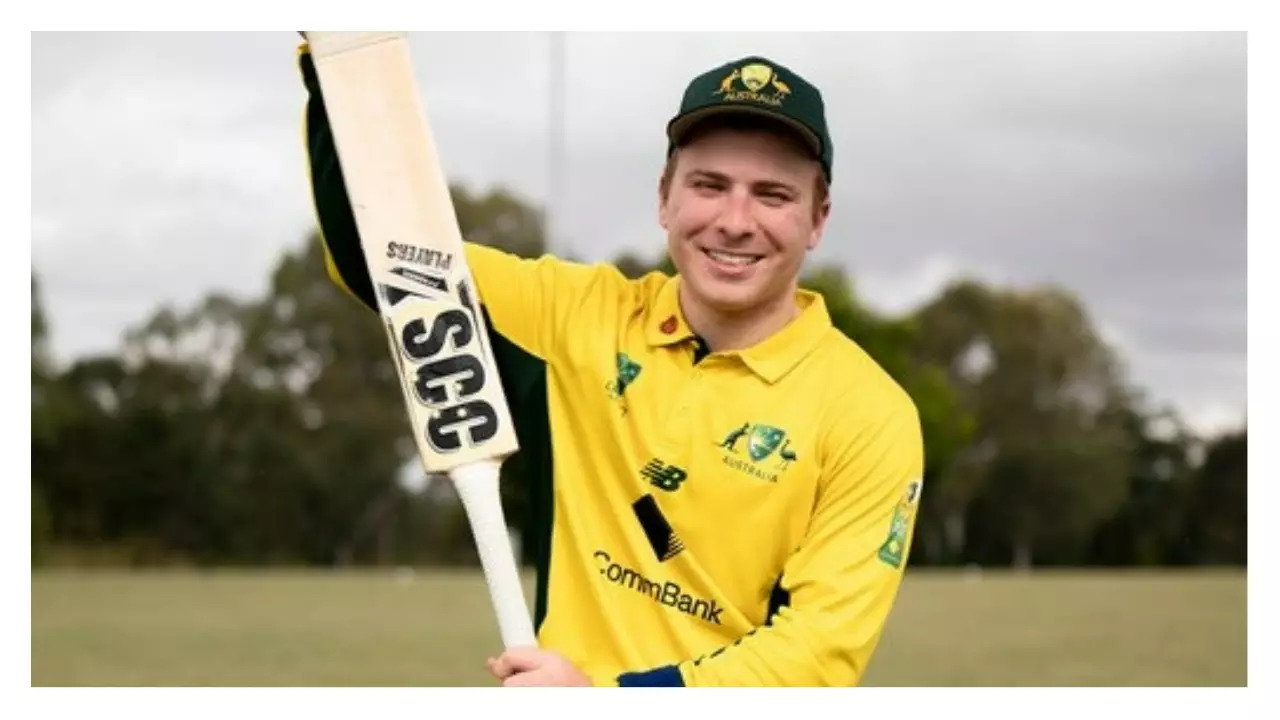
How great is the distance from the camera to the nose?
283cm

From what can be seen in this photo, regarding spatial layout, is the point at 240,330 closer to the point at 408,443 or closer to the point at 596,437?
the point at 408,443

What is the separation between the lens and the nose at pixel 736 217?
2.83 m

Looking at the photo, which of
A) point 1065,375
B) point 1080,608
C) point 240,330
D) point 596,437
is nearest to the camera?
point 596,437

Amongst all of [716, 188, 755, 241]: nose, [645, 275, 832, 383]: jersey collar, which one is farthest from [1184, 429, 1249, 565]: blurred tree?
[716, 188, 755, 241]: nose

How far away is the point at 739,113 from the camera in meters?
2.86

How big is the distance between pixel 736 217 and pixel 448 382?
589 mm

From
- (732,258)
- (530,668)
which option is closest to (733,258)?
(732,258)

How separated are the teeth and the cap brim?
21cm

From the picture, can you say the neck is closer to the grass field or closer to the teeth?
the teeth

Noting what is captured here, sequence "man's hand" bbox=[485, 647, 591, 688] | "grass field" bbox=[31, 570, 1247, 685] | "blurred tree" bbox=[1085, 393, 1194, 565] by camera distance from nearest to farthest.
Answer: "man's hand" bbox=[485, 647, 591, 688] → "grass field" bbox=[31, 570, 1247, 685] → "blurred tree" bbox=[1085, 393, 1194, 565]

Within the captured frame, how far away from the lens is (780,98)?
2.84 meters
